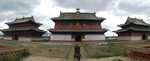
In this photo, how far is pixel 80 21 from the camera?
5181 cm

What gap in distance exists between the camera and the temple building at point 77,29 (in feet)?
166

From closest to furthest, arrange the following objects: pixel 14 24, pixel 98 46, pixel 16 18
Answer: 1. pixel 98 46
2. pixel 14 24
3. pixel 16 18

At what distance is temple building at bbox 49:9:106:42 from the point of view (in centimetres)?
5062

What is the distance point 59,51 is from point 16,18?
3108cm

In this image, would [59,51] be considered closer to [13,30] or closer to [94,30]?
[94,30]

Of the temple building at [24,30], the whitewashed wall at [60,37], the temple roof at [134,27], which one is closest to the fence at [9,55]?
the whitewashed wall at [60,37]

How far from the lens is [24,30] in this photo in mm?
54812

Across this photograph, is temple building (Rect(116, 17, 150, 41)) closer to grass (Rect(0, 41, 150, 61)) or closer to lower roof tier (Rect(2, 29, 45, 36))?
grass (Rect(0, 41, 150, 61))

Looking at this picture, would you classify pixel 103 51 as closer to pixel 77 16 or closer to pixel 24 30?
pixel 77 16

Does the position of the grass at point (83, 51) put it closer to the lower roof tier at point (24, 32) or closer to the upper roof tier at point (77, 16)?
the upper roof tier at point (77, 16)

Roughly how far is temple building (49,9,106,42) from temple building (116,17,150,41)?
630 cm

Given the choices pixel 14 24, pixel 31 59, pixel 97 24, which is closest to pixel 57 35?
pixel 97 24

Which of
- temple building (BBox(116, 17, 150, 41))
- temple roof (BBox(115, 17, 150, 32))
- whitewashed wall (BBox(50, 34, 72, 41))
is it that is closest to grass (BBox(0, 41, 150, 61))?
whitewashed wall (BBox(50, 34, 72, 41))

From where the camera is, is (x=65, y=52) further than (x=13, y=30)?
No
